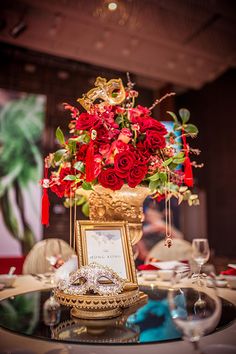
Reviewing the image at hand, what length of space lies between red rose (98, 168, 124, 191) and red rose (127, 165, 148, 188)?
0.11 ft

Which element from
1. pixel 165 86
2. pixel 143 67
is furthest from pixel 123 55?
pixel 165 86

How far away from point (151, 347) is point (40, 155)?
14.3 feet

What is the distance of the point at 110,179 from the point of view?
1.26 meters

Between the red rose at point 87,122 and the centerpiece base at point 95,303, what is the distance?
1.87ft

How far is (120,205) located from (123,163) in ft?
0.59

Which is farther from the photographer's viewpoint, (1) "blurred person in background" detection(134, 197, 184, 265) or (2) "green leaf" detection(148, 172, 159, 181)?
(1) "blurred person in background" detection(134, 197, 184, 265)

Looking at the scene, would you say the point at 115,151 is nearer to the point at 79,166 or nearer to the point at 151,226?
the point at 79,166

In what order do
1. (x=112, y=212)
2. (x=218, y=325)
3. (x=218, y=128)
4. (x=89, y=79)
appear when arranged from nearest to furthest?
1. (x=218, y=325)
2. (x=112, y=212)
3. (x=89, y=79)
4. (x=218, y=128)

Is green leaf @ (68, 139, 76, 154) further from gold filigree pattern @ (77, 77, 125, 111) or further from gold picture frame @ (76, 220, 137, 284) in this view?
gold picture frame @ (76, 220, 137, 284)

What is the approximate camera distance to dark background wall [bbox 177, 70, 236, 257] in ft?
18.4

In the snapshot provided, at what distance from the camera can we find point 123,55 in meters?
4.89

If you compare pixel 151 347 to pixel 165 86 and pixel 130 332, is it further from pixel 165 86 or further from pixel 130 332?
pixel 165 86

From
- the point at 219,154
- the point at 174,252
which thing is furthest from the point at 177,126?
the point at 219,154

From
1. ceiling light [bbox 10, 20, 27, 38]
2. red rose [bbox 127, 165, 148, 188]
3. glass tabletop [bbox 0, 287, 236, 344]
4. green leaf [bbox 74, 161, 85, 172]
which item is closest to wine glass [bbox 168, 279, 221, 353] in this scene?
glass tabletop [bbox 0, 287, 236, 344]
